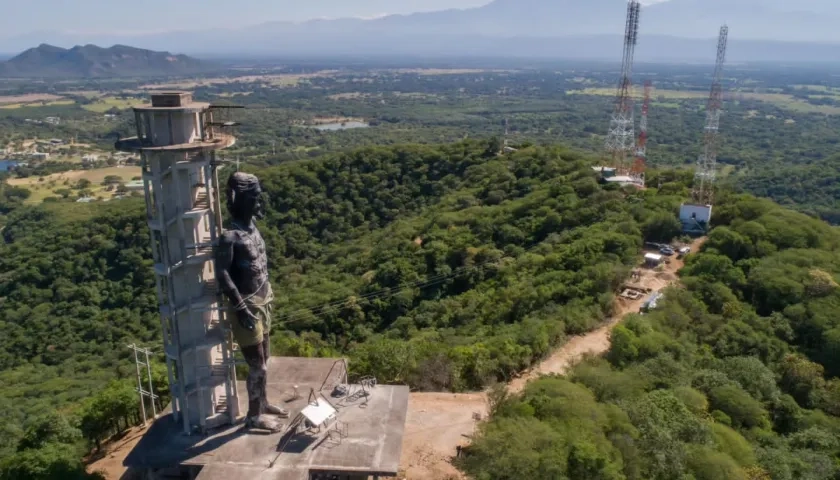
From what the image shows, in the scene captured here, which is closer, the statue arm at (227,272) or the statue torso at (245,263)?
the statue arm at (227,272)

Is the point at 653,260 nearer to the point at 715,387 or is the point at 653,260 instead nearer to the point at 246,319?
the point at 715,387

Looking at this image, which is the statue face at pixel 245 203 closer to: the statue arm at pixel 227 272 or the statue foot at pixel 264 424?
the statue arm at pixel 227 272

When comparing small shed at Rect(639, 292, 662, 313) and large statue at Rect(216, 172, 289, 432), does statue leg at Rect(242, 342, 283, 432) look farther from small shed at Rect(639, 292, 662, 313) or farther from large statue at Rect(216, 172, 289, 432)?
small shed at Rect(639, 292, 662, 313)

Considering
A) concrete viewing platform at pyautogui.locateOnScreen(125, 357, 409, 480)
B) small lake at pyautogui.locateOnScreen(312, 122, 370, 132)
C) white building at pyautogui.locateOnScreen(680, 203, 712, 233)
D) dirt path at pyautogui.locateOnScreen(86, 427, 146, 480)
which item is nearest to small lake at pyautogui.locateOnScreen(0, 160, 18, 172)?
small lake at pyautogui.locateOnScreen(312, 122, 370, 132)

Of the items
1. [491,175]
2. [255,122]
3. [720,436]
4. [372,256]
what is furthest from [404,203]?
[255,122]

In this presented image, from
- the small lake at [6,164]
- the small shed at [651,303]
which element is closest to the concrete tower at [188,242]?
the small shed at [651,303]

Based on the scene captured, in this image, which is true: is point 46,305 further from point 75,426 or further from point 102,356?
point 75,426
